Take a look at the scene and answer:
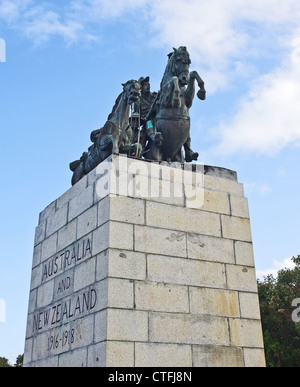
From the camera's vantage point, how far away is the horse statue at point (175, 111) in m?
10.5

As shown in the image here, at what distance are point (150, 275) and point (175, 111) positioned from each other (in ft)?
13.3

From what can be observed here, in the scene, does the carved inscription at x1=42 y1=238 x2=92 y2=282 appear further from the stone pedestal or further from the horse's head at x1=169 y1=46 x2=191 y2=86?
the horse's head at x1=169 y1=46 x2=191 y2=86

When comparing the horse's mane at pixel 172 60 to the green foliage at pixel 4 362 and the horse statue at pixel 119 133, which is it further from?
the green foliage at pixel 4 362

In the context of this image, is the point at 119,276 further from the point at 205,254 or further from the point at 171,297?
the point at 205,254

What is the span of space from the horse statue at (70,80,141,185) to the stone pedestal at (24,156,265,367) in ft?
2.88

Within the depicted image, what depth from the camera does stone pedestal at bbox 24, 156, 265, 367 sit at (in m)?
7.93

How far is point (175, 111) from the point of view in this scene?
10586mm
